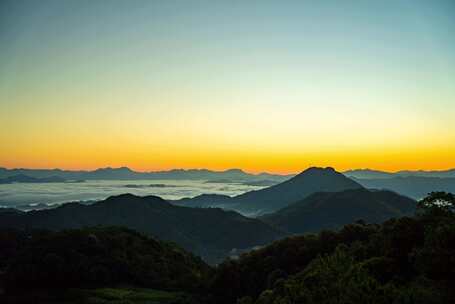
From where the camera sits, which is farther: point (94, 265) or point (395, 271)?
point (94, 265)

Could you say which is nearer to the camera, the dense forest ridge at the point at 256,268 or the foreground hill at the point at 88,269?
the dense forest ridge at the point at 256,268

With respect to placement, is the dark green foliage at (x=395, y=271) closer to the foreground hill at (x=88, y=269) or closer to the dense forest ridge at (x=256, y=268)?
the dense forest ridge at (x=256, y=268)

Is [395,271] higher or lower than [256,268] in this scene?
higher

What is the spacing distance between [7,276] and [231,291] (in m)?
38.7

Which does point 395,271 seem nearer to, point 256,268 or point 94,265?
point 256,268

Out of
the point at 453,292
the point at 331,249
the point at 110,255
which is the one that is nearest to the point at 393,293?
the point at 453,292

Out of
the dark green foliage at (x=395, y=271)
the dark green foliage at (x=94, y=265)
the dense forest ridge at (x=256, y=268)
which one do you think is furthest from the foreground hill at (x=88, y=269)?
the dark green foliage at (x=395, y=271)

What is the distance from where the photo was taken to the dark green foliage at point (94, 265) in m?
63.1

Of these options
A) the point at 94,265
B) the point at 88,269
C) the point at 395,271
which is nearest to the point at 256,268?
the point at 94,265

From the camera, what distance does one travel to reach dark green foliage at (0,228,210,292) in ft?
207

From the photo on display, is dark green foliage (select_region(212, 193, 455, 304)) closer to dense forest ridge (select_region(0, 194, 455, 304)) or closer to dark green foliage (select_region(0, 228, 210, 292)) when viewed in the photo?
dense forest ridge (select_region(0, 194, 455, 304))

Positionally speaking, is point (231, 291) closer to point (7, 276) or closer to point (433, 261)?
point (7, 276)

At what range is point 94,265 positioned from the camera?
66500 mm

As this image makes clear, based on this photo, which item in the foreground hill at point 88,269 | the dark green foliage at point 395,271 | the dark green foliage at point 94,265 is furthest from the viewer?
the dark green foliage at point 94,265
